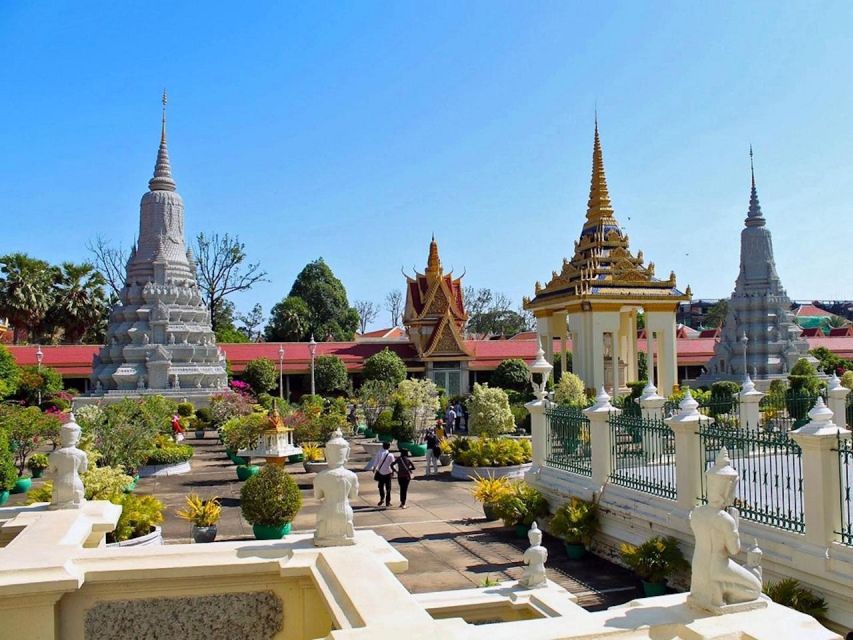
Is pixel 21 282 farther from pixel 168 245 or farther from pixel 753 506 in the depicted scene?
pixel 753 506

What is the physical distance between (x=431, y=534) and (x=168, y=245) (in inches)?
1244

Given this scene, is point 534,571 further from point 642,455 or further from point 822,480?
point 642,455

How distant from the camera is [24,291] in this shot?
44.9 meters

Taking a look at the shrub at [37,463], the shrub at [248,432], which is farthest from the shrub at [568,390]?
the shrub at [37,463]

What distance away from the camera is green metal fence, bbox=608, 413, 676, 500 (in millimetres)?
10844

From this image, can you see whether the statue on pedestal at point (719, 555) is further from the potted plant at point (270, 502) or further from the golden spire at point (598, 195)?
→ the golden spire at point (598, 195)

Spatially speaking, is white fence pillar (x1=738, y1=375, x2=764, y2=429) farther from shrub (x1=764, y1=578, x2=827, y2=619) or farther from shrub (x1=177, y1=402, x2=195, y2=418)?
shrub (x1=177, y1=402, x2=195, y2=418)

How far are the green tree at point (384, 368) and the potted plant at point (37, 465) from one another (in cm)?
1987

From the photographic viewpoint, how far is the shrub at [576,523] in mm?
11312

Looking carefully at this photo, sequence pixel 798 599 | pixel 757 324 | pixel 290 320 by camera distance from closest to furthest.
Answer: pixel 798 599, pixel 757 324, pixel 290 320

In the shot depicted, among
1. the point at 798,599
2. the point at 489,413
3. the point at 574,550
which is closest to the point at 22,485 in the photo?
the point at 489,413

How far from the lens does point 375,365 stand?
128 ft

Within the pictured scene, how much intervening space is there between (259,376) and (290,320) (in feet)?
62.6

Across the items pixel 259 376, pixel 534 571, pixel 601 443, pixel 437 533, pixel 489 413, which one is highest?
pixel 259 376
